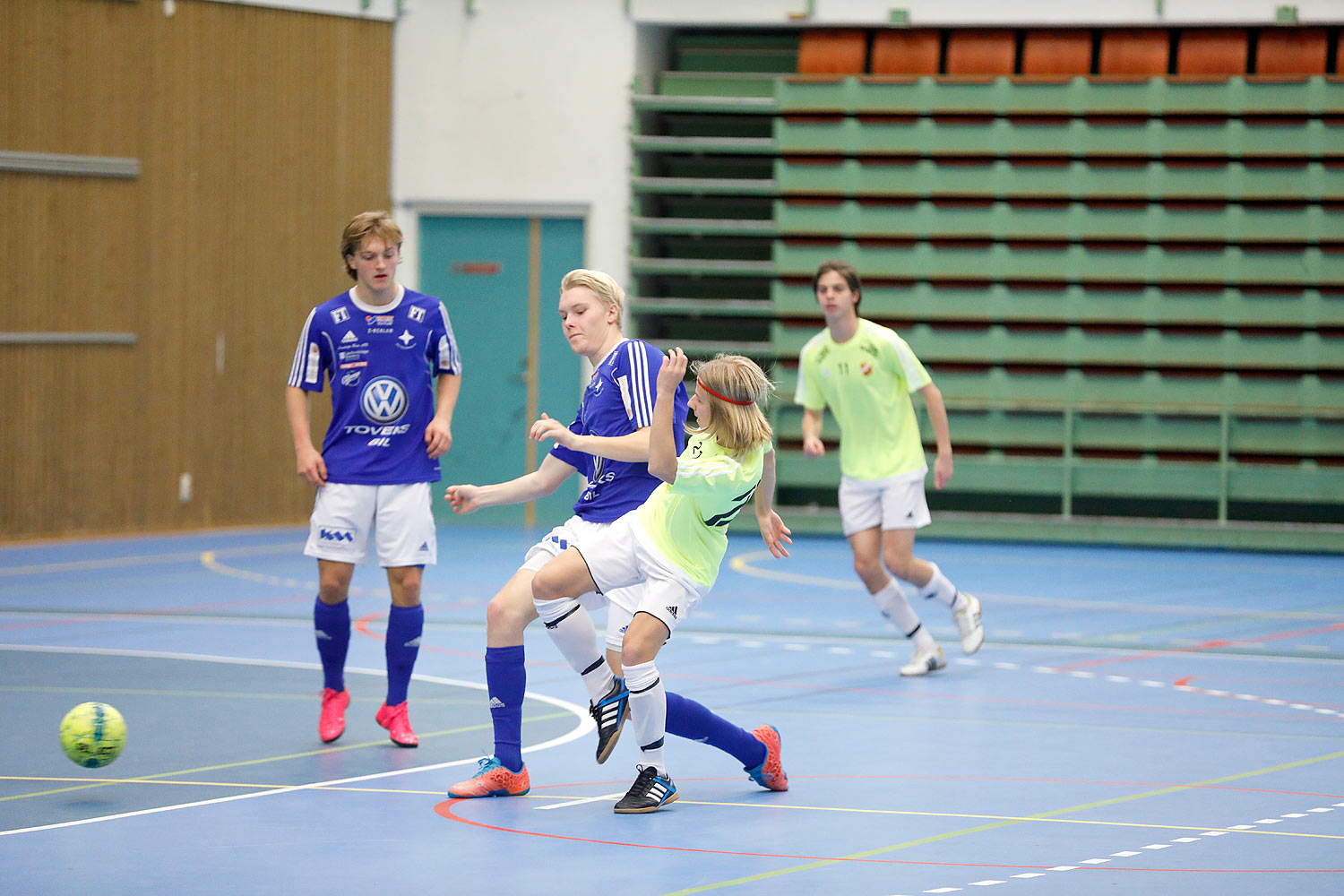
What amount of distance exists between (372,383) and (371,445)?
0.23 meters

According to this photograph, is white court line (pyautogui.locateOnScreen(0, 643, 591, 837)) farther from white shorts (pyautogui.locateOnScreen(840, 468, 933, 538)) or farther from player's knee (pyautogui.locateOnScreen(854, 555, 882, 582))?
white shorts (pyautogui.locateOnScreen(840, 468, 933, 538))

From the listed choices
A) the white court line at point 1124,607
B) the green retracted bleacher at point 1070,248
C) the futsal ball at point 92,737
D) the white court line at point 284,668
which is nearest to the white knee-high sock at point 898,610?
the white court line at point 284,668

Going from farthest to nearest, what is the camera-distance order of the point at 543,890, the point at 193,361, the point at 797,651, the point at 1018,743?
the point at 193,361
the point at 797,651
the point at 1018,743
the point at 543,890

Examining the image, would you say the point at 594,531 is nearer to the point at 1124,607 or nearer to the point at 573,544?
the point at 573,544

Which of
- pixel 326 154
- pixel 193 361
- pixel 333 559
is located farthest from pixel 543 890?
pixel 326 154

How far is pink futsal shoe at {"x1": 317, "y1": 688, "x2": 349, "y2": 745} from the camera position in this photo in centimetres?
592

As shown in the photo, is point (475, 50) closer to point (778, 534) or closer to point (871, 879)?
point (778, 534)

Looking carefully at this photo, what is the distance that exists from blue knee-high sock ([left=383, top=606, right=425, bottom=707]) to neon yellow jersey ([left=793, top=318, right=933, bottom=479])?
106 inches

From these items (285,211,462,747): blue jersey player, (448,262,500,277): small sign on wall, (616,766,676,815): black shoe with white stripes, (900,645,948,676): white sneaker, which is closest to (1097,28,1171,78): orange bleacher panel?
(448,262,500,277): small sign on wall

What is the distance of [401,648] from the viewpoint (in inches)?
236

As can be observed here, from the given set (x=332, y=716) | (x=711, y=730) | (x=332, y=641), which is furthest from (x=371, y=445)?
(x=711, y=730)

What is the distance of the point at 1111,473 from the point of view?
14.3m

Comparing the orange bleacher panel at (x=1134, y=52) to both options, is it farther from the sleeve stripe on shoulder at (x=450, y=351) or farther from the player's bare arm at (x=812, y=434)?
the sleeve stripe on shoulder at (x=450, y=351)

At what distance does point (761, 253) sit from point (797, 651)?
773 centimetres
